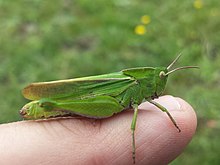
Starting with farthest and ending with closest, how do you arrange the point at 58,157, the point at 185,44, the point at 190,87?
the point at 185,44
the point at 190,87
the point at 58,157

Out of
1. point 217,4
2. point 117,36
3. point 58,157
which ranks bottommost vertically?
point 58,157

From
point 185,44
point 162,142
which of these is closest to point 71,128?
point 162,142

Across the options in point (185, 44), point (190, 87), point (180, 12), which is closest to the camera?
point (190, 87)

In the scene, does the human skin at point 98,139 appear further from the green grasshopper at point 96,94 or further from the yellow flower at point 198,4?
the yellow flower at point 198,4

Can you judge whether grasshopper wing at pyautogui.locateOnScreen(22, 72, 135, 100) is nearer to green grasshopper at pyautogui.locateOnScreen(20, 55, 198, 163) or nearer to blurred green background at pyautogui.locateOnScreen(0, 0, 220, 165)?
green grasshopper at pyautogui.locateOnScreen(20, 55, 198, 163)

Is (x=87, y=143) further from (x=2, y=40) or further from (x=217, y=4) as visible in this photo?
(x=217, y=4)

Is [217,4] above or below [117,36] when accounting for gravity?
above

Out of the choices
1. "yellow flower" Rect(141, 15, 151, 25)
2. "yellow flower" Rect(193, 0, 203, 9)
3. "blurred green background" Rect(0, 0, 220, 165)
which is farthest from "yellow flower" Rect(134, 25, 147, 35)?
"yellow flower" Rect(193, 0, 203, 9)

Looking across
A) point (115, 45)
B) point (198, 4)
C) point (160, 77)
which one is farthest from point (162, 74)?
point (198, 4)
